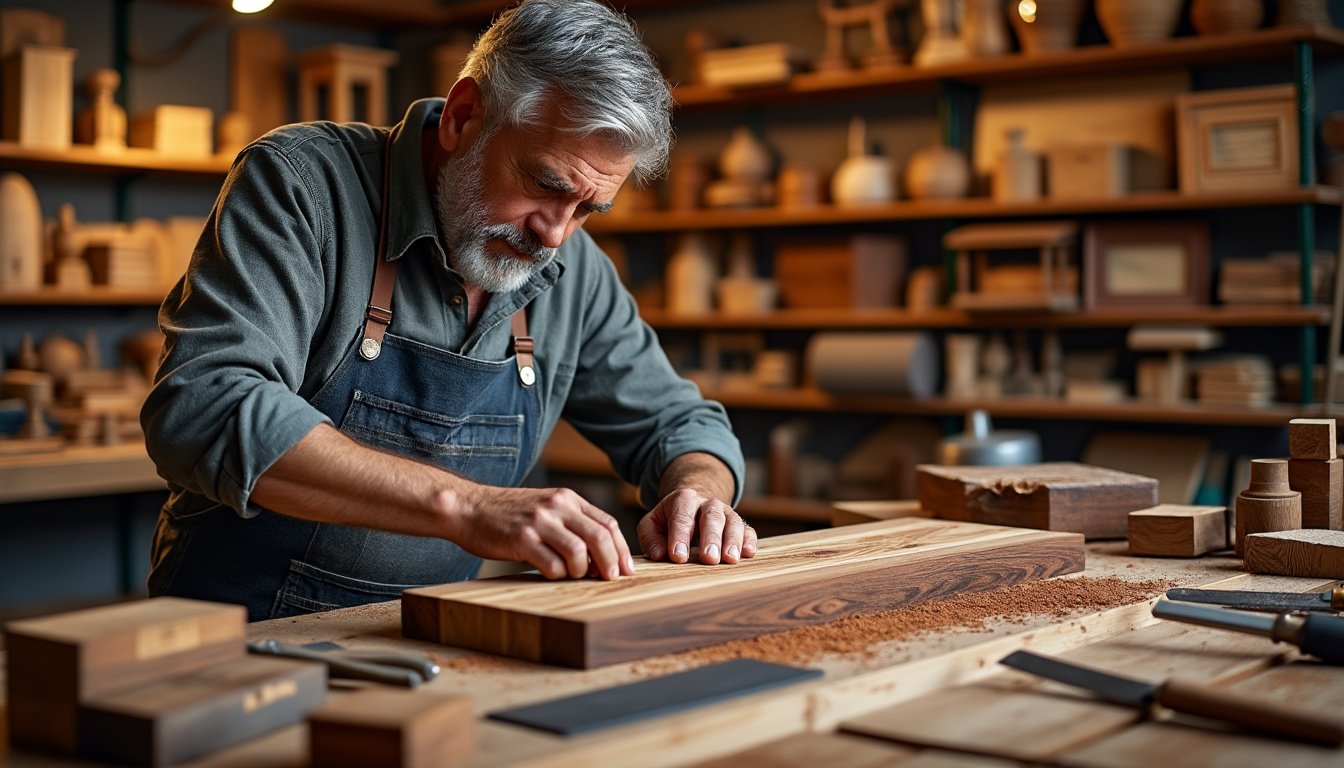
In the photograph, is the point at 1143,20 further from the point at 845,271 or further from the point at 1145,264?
the point at 845,271

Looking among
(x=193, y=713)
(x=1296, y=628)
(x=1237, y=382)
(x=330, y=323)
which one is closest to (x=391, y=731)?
(x=193, y=713)

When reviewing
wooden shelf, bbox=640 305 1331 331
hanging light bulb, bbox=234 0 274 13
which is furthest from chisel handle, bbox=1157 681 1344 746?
wooden shelf, bbox=640 305 1331 331

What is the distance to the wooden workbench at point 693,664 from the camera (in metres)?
1.17

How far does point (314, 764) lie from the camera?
3.69ft

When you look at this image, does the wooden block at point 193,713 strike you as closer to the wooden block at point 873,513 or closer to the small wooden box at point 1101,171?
the wooden block at point 873,513

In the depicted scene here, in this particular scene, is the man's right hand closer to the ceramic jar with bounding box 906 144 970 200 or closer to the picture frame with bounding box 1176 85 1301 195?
the picture frame with bounding box 1176 85 1301 195

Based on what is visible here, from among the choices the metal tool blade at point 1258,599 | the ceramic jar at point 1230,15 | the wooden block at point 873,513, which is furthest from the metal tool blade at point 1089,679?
the ceramic jar at point 1230,15

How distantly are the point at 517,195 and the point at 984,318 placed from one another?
2.90 meters

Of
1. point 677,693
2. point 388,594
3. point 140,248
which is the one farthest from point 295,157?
point 140,248

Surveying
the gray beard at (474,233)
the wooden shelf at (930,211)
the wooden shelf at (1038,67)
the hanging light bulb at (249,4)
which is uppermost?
the wooden shelf at (1038,67)

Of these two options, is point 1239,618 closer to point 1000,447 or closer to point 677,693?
point 677,693

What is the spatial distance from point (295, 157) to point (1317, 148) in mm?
3464

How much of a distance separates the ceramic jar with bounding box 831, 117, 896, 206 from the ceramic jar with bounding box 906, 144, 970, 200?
0.47 feet

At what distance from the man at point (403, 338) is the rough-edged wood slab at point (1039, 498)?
0.40 metres
